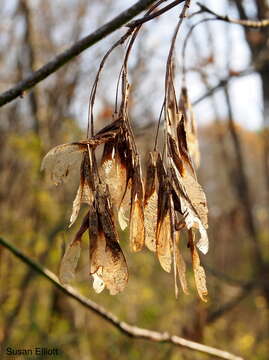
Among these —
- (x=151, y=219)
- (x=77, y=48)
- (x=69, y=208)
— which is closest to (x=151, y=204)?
(x=151, y=219)

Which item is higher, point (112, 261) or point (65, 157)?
point (65, 157)

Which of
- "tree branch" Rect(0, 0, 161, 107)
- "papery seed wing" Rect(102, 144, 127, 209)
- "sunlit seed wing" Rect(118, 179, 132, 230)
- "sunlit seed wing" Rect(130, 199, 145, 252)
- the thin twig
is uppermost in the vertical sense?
the thin twig

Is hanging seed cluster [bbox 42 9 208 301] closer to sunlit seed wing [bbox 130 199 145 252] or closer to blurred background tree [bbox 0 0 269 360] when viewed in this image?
sunlit seed wing [bbox 130 199 145 252]

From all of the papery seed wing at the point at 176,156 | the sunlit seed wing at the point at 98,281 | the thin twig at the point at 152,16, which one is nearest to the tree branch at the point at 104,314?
the sunlit seed wing at the point at 98,281

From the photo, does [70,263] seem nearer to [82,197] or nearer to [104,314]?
[82,197]

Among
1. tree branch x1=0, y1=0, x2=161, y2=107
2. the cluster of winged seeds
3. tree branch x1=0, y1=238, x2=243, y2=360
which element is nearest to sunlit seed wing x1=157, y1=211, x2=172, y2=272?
the cluster of winged seeds

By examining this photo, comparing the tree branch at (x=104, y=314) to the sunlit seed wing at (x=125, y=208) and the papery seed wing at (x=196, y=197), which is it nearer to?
the sunlit seed wing at (x=125, y=208)
